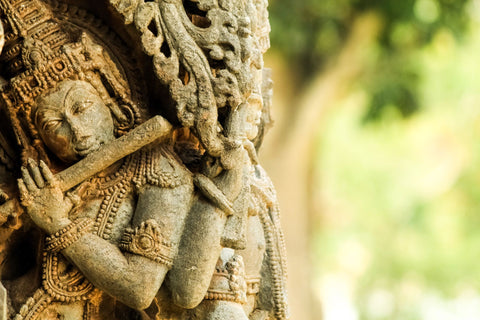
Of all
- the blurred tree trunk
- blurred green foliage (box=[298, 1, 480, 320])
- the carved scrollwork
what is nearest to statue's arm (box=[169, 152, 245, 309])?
the carved scrollwork

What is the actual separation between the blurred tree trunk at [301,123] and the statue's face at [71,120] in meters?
5.06

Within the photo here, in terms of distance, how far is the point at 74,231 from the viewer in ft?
8.29

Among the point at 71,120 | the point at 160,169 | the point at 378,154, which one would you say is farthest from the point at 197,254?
the point at 378,154

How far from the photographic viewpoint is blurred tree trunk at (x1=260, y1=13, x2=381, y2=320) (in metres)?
7.86

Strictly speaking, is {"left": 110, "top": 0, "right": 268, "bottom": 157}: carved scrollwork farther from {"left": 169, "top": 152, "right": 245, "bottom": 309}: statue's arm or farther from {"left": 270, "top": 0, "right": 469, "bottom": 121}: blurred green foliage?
{"left": 270, "top": 0, "right": 469, "bottom": 121}: blurred green foliage

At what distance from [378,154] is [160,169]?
10.6 m

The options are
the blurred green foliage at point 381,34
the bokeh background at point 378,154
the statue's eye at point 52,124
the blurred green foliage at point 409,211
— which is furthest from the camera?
the blurred green foliage at point 409,211

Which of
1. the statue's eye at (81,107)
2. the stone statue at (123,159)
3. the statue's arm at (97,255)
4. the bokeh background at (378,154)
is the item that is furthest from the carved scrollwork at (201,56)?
the bokeh background at (378,154)

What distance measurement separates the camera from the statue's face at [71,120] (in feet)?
8.59

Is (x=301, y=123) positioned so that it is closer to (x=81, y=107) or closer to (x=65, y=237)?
(x=81, y=107)

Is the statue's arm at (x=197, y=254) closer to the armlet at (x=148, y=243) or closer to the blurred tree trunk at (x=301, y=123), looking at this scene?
the armlet at (x=148, y=243)

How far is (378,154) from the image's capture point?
12953 mm

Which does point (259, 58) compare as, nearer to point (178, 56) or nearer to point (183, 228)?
point (178, 56)

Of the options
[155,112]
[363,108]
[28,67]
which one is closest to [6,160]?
[28,67]
